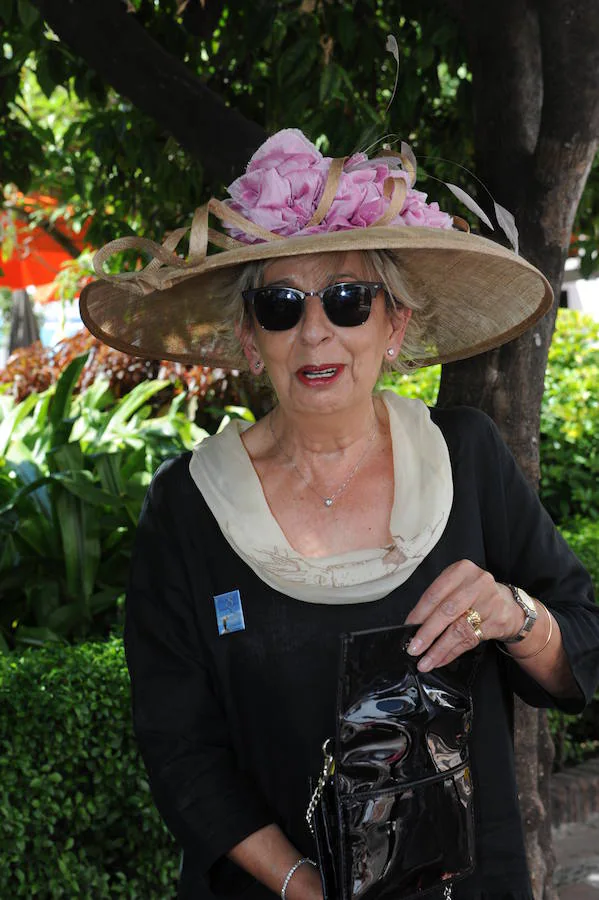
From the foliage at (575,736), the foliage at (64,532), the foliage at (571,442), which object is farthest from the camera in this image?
the foliage at (571,442)

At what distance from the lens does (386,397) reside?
2191 millimetres

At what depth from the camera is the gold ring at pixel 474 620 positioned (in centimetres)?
171

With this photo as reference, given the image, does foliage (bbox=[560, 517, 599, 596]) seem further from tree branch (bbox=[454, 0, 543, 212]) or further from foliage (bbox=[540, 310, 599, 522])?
tree branch (bbox=[454, 0, 543, 212])

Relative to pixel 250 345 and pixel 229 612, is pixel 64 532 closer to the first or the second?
pixel 250 345

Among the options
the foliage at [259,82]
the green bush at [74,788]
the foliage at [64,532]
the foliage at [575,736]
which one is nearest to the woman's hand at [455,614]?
the foliage at [259,82]

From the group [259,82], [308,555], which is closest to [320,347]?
[308,555]

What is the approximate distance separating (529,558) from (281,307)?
0.66m

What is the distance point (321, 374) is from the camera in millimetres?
1915

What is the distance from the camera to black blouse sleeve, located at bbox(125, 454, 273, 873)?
6.16ft

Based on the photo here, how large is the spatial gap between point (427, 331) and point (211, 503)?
713 mm

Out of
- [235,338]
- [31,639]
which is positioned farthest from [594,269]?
[31,639]

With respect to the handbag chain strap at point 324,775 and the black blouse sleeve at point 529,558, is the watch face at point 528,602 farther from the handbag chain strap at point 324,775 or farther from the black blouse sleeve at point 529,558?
the handbag chain strap at point 324,775

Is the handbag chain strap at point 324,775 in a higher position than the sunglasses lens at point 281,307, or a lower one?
lower

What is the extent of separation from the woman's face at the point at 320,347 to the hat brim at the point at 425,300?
44mm
